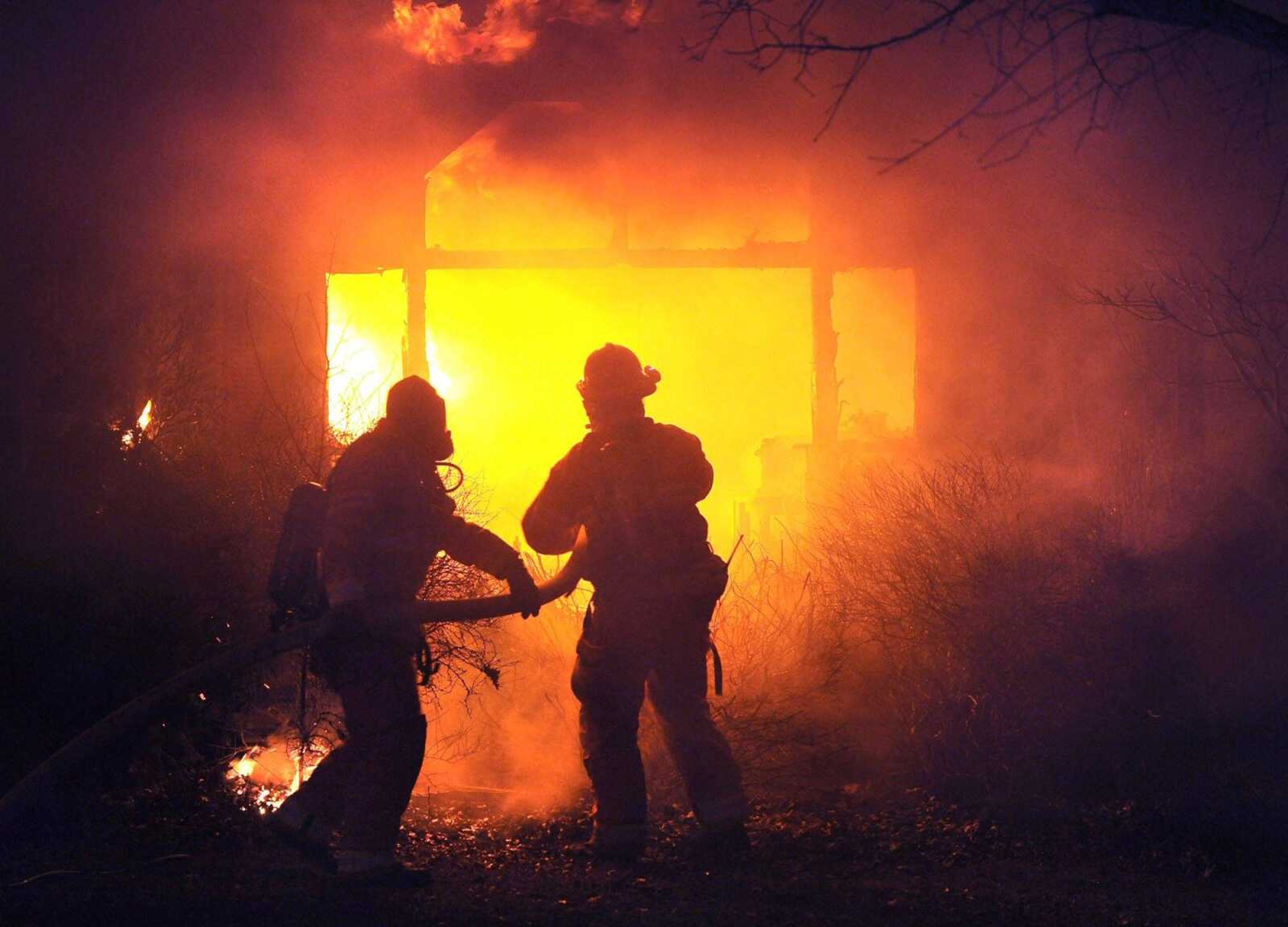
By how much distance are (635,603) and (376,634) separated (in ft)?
3.21

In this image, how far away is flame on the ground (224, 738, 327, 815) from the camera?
15.9ft

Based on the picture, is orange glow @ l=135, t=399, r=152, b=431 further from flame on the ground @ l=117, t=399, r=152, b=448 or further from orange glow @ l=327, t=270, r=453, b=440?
orange glow @ l=327, t=270, r=453, b=440

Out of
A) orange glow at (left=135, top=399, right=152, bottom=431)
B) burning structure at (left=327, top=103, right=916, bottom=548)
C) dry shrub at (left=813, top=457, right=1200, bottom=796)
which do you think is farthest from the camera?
burning structure at (left=327, top=103, right=916, bottom=548)

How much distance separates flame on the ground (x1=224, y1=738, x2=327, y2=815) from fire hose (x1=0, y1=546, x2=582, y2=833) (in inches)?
40.5

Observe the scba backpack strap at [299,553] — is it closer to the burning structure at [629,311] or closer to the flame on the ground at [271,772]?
the flame on the ground at [271,772]

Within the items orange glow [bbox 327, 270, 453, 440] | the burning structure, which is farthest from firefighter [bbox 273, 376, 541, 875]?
orange glow [bbox 327, 270, 453, 440]

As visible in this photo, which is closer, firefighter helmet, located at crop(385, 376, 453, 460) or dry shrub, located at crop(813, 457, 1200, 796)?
firefighter helmet, located at crop(385, 376, 453, 460)

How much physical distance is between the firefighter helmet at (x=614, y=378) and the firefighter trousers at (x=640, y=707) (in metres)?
0.81

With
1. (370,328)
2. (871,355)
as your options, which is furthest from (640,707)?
(370,328)

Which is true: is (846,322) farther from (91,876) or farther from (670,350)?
(91,876)

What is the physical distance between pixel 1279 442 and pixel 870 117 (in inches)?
147

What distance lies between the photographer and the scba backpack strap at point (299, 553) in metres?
3.97

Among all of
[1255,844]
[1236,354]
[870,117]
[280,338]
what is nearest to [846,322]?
[870,117]

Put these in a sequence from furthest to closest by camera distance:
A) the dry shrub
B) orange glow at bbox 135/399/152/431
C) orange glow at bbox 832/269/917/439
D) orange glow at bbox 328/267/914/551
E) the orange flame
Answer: orange glow at bbox 328/267/914/551, orange glow at bbox 832/269/917/439, the orange flame, orange glow at bbox 135/399/152/431, the dry shrub
